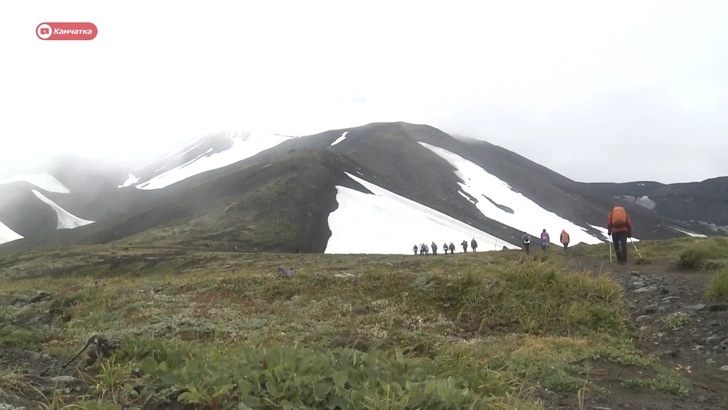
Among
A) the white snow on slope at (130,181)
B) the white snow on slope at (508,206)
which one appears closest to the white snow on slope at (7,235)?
the white snow on slope at (130,181)

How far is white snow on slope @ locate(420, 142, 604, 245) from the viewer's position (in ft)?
311

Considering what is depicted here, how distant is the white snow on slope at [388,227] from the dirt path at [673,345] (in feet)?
146

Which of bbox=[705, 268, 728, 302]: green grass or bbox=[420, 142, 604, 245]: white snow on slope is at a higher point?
bbox=[420, 142, 604, 245]: white snow on slope

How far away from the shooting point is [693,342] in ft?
22.9

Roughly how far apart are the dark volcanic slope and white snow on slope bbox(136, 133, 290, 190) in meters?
66.7

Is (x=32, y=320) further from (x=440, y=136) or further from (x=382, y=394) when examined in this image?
(x=440, y=136)

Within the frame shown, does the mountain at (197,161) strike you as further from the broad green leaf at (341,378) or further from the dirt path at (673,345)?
the broad green leaf at (341,378)

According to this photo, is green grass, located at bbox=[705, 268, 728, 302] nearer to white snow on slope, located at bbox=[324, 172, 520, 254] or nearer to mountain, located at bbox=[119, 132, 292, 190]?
white snow on slope, located at bbox=[324, 172, 520, 254]

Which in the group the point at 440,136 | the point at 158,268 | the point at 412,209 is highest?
the point at 440,136

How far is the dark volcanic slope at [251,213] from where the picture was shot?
60.4 m

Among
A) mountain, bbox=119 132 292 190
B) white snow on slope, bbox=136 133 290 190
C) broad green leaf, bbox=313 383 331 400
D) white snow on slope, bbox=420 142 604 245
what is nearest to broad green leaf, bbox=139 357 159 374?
broad green leaf, bbox=313 383 331 400

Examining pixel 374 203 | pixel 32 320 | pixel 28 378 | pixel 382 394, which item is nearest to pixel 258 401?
pixel 382 394

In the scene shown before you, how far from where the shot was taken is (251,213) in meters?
67.8

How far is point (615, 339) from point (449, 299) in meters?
2.83
